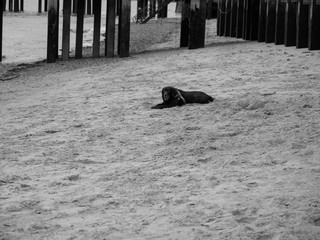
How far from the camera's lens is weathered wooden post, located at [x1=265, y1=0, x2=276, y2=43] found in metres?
14.4

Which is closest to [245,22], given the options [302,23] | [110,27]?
[110,27]

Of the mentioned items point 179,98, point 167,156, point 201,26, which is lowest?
point 167,156

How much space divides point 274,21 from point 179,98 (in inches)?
237

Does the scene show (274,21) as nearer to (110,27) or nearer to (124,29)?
(124,29)

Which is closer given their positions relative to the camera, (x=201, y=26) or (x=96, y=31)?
(x=201, y=26)

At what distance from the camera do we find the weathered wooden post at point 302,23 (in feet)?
41.4

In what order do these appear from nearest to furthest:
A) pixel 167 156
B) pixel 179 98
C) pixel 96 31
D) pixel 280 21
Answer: pixel 167 156
pixel 179 98
pixel 280 21
pixel 96 31

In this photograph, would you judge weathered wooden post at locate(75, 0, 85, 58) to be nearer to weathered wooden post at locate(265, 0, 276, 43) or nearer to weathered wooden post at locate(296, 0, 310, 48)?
weathered wooden post at locate(265, 0, 276, 43)

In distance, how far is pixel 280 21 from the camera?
14.0 m

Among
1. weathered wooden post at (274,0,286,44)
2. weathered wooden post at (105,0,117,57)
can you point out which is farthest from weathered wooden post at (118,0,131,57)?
weathered wooden post at (274,0,286,44)

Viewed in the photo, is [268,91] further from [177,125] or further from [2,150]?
[2,150]

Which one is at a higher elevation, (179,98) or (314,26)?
(314,26)

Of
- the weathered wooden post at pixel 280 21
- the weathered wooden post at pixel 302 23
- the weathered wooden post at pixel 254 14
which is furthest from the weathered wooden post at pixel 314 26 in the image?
the weathered wooden post at pixel 254 14

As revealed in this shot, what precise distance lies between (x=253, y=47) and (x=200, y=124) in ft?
20.4
